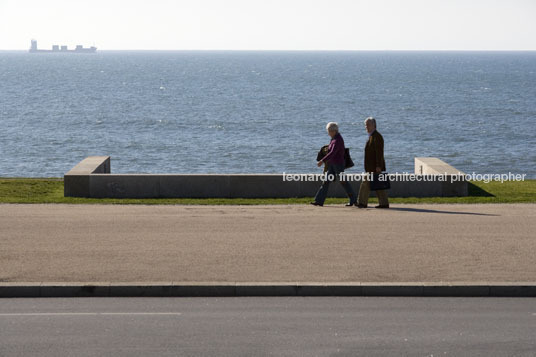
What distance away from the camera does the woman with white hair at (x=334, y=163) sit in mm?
15875

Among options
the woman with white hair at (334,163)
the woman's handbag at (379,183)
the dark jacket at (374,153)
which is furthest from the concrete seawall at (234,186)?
the dark jacket at (374,153)

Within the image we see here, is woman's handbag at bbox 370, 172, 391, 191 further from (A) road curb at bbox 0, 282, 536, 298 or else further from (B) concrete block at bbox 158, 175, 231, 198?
(A) road curb at bbox 0, 282, 536, 298

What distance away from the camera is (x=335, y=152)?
15922 millimetres

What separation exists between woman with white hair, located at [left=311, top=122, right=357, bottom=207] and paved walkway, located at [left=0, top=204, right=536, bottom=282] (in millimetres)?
425

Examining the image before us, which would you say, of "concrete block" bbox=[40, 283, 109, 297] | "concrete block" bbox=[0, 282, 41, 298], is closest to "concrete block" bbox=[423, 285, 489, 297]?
"concrete block" bbox=[40, 283, 109, 297]

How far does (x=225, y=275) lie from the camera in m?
10.5

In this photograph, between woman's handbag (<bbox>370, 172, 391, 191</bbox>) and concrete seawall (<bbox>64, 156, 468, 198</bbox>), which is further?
concrete seawall (<bbox>64, 156, 468, 198</bbox>)

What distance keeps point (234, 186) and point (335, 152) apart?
291cm

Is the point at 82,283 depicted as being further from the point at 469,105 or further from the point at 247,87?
the point at 247,87

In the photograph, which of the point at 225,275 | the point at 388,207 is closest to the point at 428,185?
the point at 388,207

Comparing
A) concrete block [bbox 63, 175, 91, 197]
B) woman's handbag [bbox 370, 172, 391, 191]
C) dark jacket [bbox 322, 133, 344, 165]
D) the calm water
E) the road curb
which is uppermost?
dark jacket [bbox 322, 133, 344, 165]
